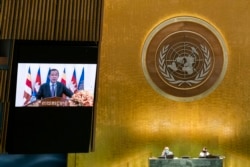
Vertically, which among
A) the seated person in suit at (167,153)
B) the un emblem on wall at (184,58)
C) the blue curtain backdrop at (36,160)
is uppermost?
the un emblem on wall at (184,58)

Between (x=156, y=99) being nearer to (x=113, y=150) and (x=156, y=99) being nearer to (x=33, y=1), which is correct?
(x=113, y=150)

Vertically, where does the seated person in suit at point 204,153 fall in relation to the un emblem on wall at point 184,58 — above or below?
below

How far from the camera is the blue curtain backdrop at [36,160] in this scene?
6391 millimetres

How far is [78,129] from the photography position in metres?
5.93

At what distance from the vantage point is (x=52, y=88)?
588 centimetres

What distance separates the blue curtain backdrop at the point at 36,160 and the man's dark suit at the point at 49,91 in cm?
137

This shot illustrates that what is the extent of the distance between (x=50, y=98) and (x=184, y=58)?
2.94 m

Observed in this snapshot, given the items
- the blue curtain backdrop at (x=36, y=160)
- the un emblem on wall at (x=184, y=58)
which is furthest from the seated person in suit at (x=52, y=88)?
the un emblem on wall at (x=184, y=58)

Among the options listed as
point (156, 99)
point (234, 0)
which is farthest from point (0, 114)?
point (234, 0)

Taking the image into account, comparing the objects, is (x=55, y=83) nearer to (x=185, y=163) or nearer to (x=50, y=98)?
(x=50, y=98)

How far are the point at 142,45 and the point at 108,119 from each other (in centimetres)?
170

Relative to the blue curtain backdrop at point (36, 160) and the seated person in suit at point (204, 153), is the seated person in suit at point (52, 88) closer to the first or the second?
the blue curtain backdrop at point (36, 160)

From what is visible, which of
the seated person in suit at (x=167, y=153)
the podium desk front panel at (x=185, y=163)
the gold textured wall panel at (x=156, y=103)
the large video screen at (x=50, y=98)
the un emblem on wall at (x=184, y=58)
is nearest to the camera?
the large video screen at (x=50, y=98)

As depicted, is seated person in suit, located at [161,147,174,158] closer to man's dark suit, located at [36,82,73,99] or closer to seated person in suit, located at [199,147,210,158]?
seated person in suit, located at [199,147,210,158]
